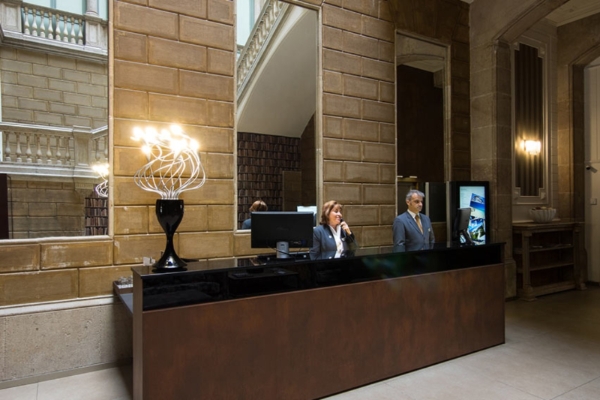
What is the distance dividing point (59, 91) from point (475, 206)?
5.50m

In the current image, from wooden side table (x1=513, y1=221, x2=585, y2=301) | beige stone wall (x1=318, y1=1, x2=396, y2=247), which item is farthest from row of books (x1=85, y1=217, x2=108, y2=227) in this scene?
wooden side table (x1=513, y1=221, x2=585, y2=301)

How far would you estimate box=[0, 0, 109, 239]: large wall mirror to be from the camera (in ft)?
11.9

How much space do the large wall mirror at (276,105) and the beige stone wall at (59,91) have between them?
1398mm

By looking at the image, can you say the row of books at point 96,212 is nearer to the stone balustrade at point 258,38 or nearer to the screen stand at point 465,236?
the stone balustrade at point 258,38

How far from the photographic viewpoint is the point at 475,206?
19.9 ft

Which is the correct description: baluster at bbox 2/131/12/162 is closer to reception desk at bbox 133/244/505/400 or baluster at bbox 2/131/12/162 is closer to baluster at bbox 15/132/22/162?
baluster at bbox 15/132/22/162

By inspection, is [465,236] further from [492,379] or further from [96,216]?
[96,216]

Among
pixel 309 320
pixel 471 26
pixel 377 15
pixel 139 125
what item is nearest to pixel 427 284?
pixel 309 320

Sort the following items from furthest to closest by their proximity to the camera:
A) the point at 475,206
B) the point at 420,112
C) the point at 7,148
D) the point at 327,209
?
the point at 420,112 → the point at 475,206 → the point at 327,209 → the point at 7,148

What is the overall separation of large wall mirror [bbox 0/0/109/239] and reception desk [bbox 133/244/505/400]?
1.59 m

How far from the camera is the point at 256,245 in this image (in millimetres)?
3357

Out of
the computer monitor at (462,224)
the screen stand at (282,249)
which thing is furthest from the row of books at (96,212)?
the computer monitor at (462,224)

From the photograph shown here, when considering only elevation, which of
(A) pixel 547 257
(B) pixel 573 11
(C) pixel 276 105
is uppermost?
(B) pixel 573 11

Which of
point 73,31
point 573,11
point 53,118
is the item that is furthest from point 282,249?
point 573,11
